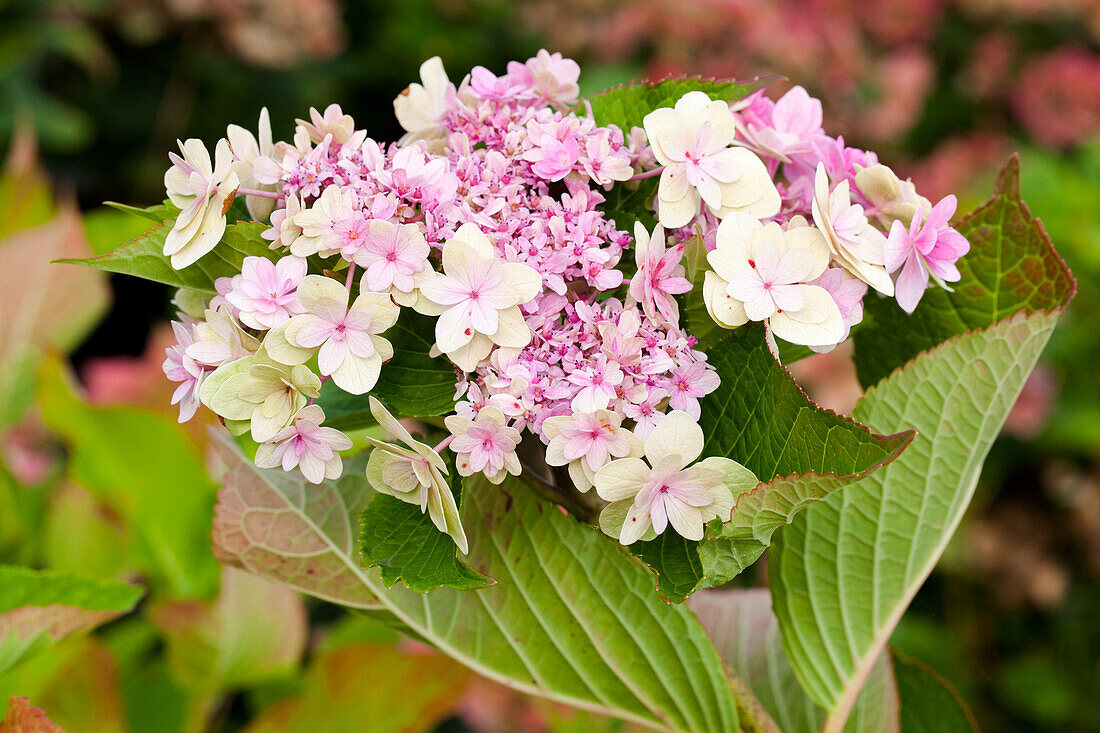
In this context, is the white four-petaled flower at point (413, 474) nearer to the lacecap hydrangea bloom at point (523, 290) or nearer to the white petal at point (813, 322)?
the lacecap hydrangea bloom at point (523, 290)

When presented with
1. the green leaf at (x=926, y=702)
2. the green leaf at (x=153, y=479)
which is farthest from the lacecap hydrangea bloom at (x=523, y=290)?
the green leaf at (x=153, y=479)

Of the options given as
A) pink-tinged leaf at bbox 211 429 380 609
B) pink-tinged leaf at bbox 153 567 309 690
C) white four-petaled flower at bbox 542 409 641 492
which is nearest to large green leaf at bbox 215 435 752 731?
pink-tinged leaf at bbox 211 429 380 609

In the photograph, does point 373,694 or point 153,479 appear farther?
point 153,479

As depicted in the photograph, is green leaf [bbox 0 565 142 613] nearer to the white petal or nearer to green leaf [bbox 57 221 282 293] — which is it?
green leaf [bbox 57 221 282 293]

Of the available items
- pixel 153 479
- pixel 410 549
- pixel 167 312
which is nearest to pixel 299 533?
pixel 410 549

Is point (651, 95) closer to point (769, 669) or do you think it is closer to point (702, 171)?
point (702, 171)

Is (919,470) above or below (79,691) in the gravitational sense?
above
